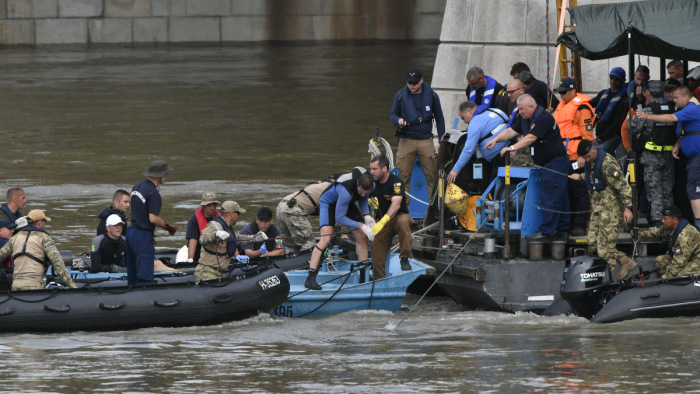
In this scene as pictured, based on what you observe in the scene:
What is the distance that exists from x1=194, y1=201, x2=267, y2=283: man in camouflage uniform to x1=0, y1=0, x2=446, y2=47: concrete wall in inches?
1222

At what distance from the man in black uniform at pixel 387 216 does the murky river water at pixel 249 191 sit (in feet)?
2.03

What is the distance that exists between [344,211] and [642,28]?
11.7 feet

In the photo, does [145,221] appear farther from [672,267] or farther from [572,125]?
[672,267]

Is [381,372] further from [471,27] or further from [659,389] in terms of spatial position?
[471,27]

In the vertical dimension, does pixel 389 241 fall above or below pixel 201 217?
below

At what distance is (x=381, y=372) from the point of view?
11.2 m

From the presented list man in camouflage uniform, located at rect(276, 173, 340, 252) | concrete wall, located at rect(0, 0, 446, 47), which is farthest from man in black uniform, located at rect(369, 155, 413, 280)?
concrete wall, located at rect(0, 0, 446, 47)

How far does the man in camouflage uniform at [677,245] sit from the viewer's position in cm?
1314

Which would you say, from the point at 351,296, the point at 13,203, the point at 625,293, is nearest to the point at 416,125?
the point at 351,296

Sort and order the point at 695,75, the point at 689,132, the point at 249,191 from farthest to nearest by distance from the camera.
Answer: the point at 249,191 < the point at 695,75 < the point at 689,132

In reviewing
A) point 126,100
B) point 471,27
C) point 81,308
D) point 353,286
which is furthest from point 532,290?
point 126,100

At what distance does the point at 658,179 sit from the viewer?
13.8 meters

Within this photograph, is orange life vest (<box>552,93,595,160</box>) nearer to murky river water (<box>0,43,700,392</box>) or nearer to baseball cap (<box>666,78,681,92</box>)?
baseball cap (<box>666,78,681,92</box>)

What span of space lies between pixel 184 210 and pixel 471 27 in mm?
5015
